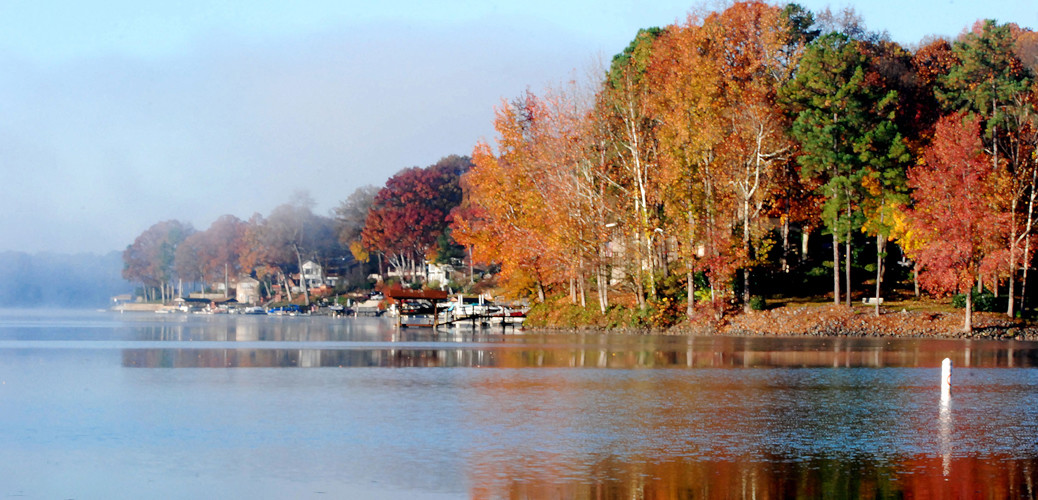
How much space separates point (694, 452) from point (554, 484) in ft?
11.7

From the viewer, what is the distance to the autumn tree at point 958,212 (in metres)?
50.5

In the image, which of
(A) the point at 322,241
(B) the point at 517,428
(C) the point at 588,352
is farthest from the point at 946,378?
(A) the point at 322,241

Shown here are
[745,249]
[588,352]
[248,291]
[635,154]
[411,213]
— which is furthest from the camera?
[248,291]

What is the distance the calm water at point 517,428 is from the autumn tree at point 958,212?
46.6 ft

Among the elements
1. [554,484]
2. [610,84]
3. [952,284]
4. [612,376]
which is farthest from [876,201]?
[554,484]

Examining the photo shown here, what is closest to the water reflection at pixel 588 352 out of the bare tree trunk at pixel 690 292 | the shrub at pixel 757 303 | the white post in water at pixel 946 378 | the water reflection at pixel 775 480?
the bare tree trunk at pixel 690 292

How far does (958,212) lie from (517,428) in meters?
37.9

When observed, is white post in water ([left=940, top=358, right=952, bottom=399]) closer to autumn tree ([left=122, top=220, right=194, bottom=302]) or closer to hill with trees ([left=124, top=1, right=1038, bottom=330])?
hill with trees ([left=124, top=1, right=1038, bottom=330])

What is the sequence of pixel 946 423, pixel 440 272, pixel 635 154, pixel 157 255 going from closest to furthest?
pixel 946 423 < pixel 635 154 < pixel 440 272 < pixel 157 255

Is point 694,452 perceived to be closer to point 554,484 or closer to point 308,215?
point 554,484

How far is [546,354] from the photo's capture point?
1602 inches

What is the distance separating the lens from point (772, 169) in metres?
58.6

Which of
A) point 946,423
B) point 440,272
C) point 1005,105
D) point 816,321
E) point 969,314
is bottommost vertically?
point 946,423

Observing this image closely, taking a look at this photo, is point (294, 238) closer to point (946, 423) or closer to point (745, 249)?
point (745, 249)
